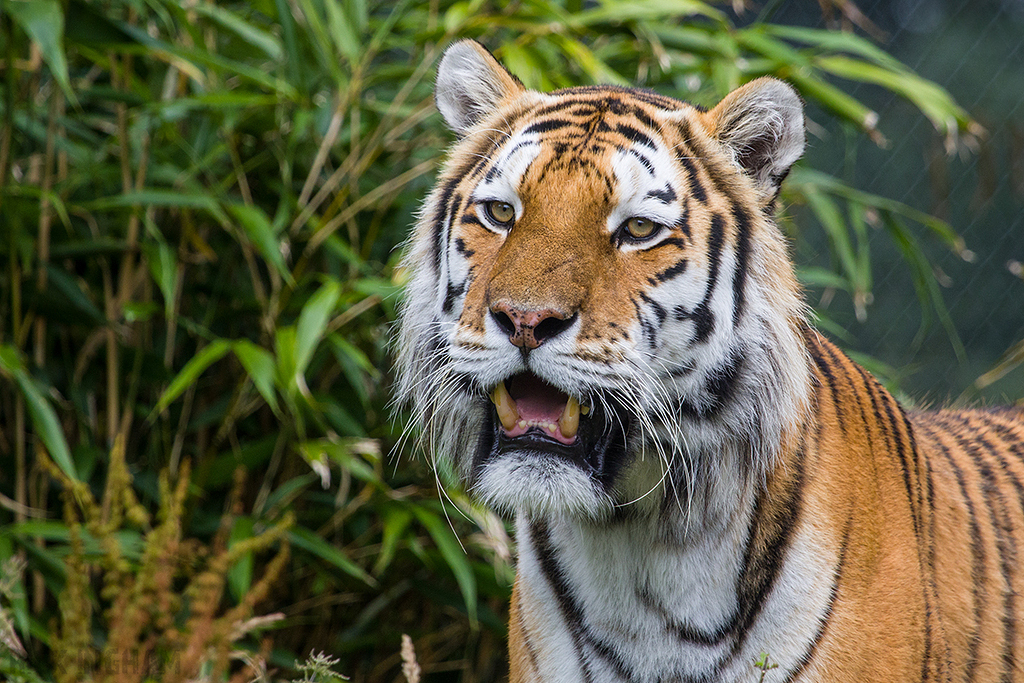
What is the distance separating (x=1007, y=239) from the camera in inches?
215

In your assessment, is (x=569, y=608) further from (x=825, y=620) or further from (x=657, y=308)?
(x=657, y=308)

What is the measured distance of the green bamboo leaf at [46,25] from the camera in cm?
187

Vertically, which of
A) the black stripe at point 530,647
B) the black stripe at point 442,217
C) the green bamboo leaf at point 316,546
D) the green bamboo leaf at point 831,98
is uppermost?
the green bamboo leaf at point 831,98

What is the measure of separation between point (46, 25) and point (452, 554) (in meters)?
1.37

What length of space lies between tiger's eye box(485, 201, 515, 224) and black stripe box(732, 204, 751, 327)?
1.00ft

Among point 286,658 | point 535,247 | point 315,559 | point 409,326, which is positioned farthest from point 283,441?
point 535,247

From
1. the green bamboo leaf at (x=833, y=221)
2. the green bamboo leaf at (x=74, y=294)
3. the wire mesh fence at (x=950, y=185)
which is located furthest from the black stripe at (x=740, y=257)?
the wire mesh fence at (x=950, y=185)

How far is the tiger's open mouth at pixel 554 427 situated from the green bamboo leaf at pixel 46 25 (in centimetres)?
111

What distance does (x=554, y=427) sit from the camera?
1283 millimetres

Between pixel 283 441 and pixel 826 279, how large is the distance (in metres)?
1.50

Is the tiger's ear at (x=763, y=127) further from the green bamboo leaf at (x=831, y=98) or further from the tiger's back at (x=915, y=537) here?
the green bamboo leaf at (x=831, y=98)

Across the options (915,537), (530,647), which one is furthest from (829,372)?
(530,647)

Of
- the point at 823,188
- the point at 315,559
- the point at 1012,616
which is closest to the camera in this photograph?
the point at 1012,616

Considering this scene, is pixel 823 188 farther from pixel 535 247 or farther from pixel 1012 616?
pixel 535 247
